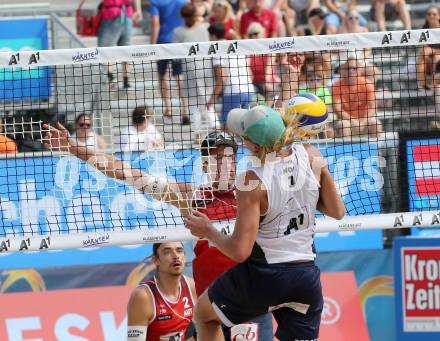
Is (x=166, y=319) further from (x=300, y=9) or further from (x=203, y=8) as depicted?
(x=300, y=9)

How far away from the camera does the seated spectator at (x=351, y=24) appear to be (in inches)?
540

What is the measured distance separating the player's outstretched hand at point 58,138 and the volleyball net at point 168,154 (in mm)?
36

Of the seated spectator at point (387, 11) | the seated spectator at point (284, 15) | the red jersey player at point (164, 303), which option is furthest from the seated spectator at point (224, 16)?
the red jersey player at point (164, 303)

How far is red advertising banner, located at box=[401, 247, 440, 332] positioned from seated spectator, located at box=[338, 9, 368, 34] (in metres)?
4.51

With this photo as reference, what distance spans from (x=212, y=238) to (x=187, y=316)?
2076 millimetres

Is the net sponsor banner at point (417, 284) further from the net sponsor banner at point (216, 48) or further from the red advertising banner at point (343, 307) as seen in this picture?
the net sponsor banner at point (216, 48)

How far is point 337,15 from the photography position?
47.3 ft

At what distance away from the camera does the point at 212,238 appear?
5.98m

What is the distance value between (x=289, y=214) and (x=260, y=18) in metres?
7.87

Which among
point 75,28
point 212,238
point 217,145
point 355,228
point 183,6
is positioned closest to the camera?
point 212,238

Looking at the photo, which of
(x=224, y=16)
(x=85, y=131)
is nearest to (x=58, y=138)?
(x=85, y=131)

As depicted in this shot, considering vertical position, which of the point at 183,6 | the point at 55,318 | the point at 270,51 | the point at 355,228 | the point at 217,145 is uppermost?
the point at 183,6

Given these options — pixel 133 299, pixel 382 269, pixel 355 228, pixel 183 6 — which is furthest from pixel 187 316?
pixel 183 6

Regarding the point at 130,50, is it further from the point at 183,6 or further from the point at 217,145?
the point at 183,6
